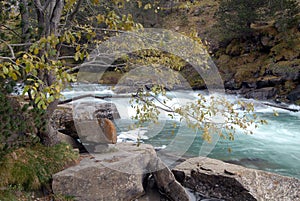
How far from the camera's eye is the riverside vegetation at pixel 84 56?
142 inches

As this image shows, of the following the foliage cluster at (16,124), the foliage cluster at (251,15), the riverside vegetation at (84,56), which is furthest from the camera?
the foliage cluster at (251,15)

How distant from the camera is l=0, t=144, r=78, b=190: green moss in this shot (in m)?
4.49

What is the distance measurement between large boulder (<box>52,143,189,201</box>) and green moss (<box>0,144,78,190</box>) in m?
0.23

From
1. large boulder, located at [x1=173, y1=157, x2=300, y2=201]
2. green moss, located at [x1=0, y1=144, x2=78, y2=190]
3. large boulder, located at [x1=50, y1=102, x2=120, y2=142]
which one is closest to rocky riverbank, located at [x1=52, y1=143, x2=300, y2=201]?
large boulder, located at [x1=173, y1=157, x2=300, y2=201]

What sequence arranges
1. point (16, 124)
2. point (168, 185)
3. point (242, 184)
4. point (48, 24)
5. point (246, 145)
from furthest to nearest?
point (246, 145) < point (168, 185) < point (242, 184) < point (48, 24) < point (16, 124)

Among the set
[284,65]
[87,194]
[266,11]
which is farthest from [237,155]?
[266,11]

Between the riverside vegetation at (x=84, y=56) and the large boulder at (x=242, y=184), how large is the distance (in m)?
1.41

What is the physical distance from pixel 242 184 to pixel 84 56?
4.32 meters

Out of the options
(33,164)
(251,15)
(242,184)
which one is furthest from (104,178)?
(251,15)

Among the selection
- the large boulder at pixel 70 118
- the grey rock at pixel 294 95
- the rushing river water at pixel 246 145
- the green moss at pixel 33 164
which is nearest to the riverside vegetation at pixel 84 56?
the green moss at pixel 33 164

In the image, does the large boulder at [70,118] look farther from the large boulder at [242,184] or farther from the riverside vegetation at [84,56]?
the large boulder at [242,184]

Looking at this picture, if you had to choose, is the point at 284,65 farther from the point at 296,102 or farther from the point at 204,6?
the point at 204,6

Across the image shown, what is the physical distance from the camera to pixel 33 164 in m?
4.83

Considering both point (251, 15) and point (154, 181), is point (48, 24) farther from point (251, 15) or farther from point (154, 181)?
point (251, 15)
